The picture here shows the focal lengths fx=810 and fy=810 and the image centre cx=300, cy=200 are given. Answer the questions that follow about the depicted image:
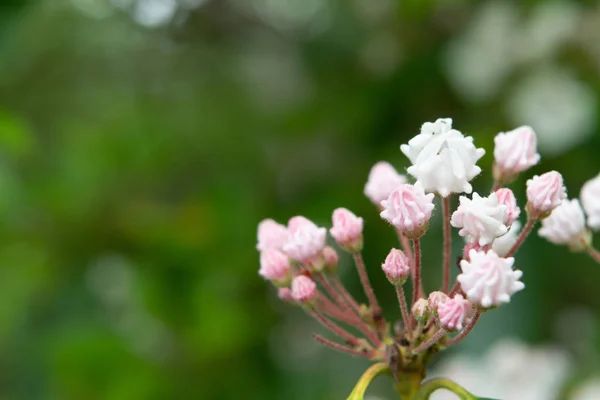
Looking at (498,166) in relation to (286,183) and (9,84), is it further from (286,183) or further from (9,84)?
(9,84)

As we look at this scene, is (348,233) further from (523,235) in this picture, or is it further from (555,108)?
(555,108)

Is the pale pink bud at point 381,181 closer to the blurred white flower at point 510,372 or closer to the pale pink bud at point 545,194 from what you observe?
the pale pink bud at point 545,194

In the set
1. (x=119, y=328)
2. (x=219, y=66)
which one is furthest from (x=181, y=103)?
(x=119, y=328)

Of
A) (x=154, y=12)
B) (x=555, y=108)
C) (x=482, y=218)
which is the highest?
(x=154, y=12)

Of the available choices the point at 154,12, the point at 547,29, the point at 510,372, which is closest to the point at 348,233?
the point at 510,372

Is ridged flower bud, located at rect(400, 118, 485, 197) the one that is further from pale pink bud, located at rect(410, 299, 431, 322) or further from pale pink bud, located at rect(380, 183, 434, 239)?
pale pink bud, located at rect(410, 299, 431, 322)

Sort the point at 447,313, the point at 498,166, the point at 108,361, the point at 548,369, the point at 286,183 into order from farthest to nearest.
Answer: the point at 286,183 → the point at 108,361 → the point at 548,369 → the point at 498,166 → the point at 447,313
